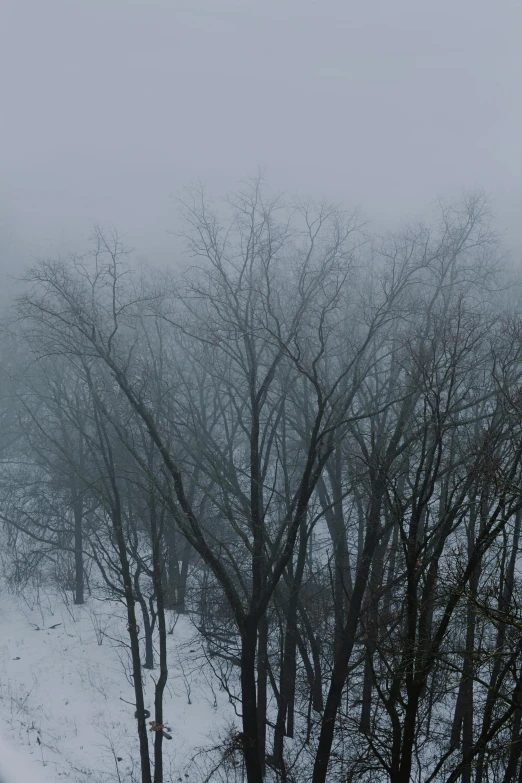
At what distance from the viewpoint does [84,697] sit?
15609 mm

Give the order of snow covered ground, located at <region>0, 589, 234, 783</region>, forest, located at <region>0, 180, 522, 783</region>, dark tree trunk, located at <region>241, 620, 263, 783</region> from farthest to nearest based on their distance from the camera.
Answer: snow covered ground, located at <region>0, 589, 234, 783</region> → dark tree trunk, located at <region>241, 620, 263, 783</region> → forest, located at <region>0, 180, 522, 783</region>

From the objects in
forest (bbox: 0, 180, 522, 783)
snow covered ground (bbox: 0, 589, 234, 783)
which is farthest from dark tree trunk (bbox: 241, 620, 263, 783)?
snow covered ground (bbox: 0, 589, 234, 783)

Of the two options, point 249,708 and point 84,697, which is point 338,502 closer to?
point 249,708

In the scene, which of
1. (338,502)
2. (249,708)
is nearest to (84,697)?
(249,708)

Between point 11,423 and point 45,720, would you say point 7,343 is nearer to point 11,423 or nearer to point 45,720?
point 11,423

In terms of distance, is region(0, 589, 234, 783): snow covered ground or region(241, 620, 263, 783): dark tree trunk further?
region(0, 589, 234, 783): snow covered ground

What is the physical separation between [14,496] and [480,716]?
58.1 ft

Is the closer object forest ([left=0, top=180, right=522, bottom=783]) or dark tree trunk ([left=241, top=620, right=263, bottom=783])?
forest ([left=0, top=180, right=522, bottom=783])

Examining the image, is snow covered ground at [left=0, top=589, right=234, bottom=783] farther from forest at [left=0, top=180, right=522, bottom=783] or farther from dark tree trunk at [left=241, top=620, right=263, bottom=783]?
dark tree trunk at [left=241, top=620, right=263, bottom=783]

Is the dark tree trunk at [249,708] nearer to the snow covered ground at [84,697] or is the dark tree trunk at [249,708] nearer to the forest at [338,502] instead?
the forest at [338,502]

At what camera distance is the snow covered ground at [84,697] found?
1327 centimetres

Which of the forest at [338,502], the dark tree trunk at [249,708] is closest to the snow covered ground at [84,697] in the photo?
the forest at [338,502]

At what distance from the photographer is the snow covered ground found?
522 inches

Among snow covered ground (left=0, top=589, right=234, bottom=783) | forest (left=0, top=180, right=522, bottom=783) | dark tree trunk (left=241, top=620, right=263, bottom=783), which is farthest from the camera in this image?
snow covered ground (left=0, top=589, right=234, bottom=783)
